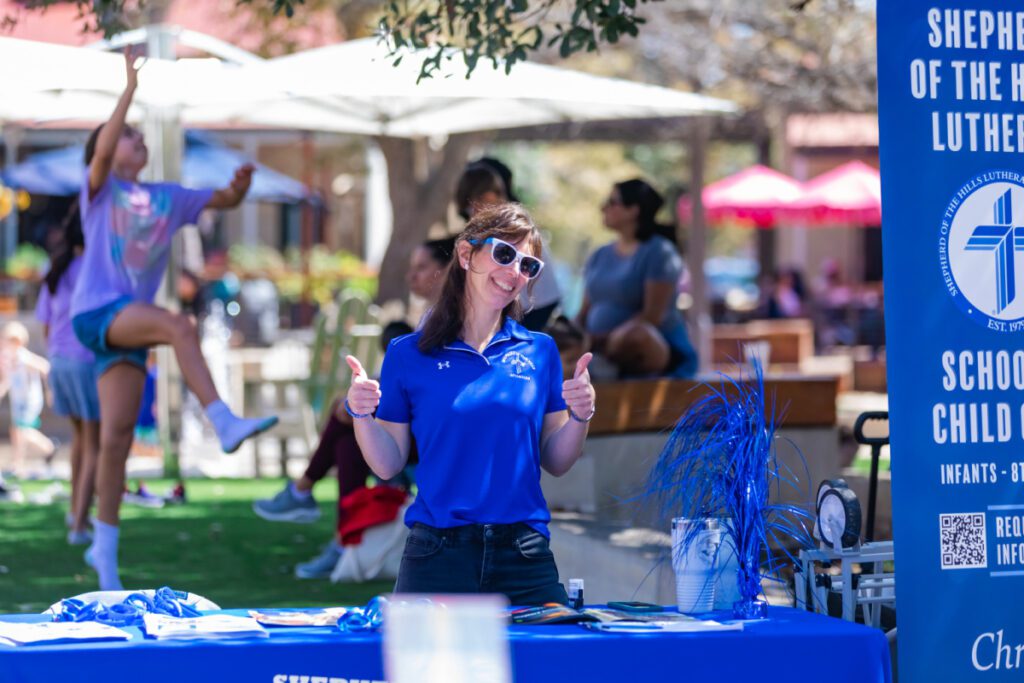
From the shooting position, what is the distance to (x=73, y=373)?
308 inches

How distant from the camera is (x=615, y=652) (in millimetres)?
3311

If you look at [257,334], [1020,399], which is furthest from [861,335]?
[1020,399]

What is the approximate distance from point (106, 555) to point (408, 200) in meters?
8.32

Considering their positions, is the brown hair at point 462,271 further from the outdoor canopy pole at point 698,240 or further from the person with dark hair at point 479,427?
the outdoor canopy pole at point 698,240

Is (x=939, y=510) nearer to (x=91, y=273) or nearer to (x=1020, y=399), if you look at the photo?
(x=1020, y=399)

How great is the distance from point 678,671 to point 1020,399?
52.8 inches

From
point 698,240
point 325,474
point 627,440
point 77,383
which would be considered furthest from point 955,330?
point 698,240

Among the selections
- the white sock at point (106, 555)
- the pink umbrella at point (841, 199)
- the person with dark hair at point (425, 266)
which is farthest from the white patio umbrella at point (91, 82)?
the pink umbrella at point (841, 199)

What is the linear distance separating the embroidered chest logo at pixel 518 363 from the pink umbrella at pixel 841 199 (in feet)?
61.3

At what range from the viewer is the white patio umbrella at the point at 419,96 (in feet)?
29.3

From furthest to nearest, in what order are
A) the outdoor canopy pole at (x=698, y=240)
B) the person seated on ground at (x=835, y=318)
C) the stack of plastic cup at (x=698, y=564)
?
the person seated on ground at (x=835, y=318) < the outdoor canopy pole at (x=698, y=240) < the stack of plastic cup at (x=698, y=564)

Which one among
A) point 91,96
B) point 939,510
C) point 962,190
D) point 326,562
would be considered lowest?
point 326,562

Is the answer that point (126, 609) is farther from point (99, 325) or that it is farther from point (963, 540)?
point (99, 325)

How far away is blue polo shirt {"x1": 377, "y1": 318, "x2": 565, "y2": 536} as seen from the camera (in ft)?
12.9
